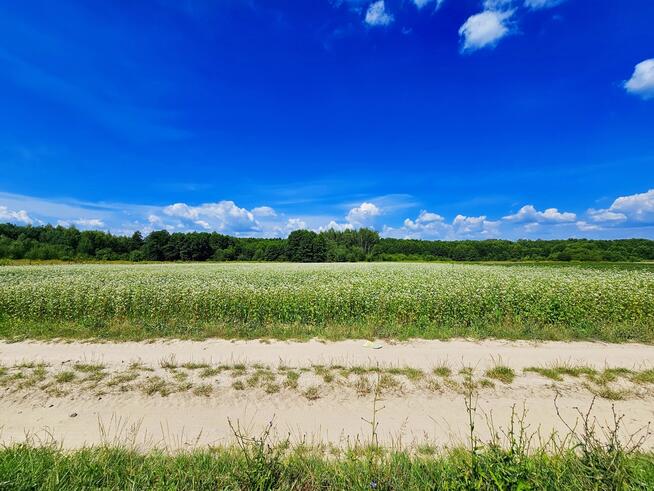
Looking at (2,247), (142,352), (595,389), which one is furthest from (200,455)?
(2,247)

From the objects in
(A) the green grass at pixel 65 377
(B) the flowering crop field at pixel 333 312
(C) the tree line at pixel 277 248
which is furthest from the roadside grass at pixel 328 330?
(C) the tree line at pixel 277 248

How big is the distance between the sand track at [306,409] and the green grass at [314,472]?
20.7 inches

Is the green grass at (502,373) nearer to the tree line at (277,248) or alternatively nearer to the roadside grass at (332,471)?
the roadside grass at (332,471)

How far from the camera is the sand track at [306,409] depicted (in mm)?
4836

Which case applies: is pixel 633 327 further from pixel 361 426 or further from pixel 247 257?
pixel 247 257

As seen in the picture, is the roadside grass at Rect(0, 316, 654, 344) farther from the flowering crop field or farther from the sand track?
the sand track

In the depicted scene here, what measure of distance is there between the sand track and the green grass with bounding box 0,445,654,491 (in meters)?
0.53

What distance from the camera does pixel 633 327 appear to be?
10922 mm

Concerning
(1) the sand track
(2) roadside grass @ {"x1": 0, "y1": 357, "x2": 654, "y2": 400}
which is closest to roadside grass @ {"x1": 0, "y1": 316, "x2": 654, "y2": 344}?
(1) the sand track

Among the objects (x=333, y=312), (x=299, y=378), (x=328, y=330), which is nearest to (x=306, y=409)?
(x=299, y=378)

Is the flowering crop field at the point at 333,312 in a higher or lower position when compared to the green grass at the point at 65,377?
higher

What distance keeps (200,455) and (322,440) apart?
169 cm

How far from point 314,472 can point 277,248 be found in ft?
310

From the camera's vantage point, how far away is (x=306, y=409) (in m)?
5.63
